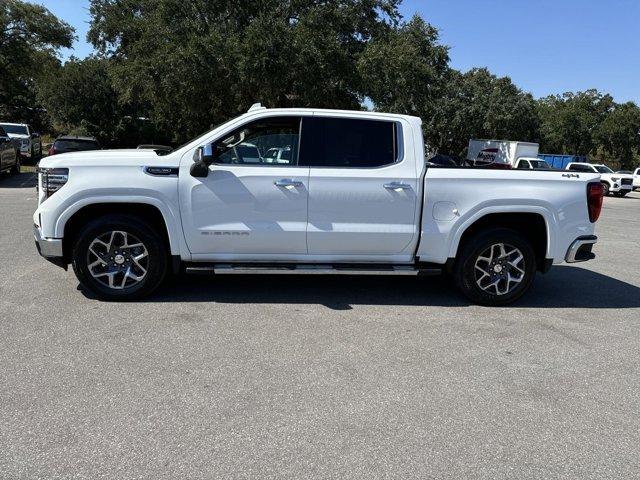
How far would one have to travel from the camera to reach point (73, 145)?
16516mm

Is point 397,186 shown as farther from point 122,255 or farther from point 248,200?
point 122,255

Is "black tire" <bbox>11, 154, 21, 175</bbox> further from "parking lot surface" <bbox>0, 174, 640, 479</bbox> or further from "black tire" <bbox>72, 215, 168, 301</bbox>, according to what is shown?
"black tire" <bbox>72, 215, 168, 301</bbox>

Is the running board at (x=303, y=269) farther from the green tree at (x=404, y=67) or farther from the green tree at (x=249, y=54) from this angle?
the green tree at (x=404, y=67)

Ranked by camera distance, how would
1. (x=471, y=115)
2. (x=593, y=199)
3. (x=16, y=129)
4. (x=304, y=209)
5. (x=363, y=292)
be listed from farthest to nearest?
(x=471, y=115) → (x=16, y=129) → (x=363, y=292) → (x=593, y=199) → (x=304, y=209)

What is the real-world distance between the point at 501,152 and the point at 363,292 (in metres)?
34.7

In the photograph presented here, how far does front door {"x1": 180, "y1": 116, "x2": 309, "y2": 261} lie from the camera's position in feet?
18.0

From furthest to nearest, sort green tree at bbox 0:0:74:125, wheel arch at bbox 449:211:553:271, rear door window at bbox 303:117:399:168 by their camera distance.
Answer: green tree at bbox 0:0:74:125 < wheel arch at bbox 449:211:553:271 < rear door window at bbox 303:117:399:168

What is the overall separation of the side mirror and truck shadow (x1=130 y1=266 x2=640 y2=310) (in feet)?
4.38

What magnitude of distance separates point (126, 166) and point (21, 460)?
3.16 m

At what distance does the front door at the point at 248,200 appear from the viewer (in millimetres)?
5480

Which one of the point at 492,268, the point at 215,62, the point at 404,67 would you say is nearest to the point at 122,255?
the point at 492,268

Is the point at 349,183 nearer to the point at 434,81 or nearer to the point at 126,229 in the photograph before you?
the point at 126,229

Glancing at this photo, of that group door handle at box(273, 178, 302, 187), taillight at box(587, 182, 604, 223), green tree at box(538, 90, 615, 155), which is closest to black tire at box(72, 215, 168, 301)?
door handle at box(273, 178, 302, 187)

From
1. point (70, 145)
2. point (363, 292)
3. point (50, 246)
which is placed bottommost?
point (363, 292)
